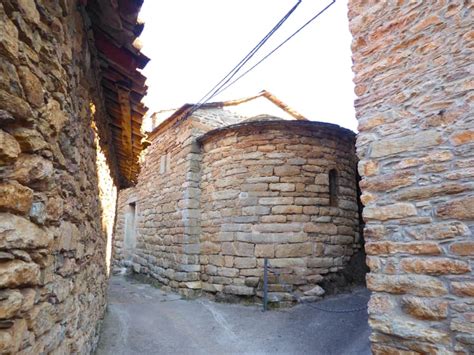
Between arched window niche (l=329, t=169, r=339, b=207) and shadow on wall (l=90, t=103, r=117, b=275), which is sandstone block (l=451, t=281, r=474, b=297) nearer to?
shadow on wall (l=90, t=103, r=117, b=275)

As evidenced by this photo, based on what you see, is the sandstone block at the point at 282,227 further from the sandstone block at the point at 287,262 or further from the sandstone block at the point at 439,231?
the sandstone block at the point at 439,231

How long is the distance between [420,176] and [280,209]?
3.60m

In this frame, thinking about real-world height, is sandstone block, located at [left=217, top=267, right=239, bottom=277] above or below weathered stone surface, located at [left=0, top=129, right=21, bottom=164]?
below

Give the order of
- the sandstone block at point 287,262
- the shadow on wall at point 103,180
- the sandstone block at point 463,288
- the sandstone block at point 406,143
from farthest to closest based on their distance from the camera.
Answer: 1. the sandstone block at point 287,262
2. the shadow on wall at point 103,180
3. the sandstone block at point 406,143
4. the sandstone block at point 463,288

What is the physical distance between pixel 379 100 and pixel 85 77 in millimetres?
2163

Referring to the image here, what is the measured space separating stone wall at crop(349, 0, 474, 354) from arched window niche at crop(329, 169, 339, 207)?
3709mm

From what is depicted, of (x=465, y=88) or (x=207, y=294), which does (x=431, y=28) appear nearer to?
(x=465, y=88)

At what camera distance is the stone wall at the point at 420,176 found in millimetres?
2105

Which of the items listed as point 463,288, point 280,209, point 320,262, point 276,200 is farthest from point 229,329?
point 463,288

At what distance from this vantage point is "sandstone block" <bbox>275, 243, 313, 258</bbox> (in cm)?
568

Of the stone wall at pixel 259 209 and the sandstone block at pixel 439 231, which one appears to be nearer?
the sandstone block at pixel 439 231

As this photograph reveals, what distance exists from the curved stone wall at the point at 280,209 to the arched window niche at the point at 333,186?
0.02m

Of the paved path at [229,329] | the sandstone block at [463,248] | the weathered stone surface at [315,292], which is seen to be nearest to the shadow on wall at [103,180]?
the paved path at [229,329]

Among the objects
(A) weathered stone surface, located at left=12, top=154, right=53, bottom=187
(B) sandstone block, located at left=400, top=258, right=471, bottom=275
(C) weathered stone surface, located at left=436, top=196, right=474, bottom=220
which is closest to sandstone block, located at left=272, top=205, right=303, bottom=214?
(B) sandstone block, located at left=400, top=258, right=471, bottom=275
